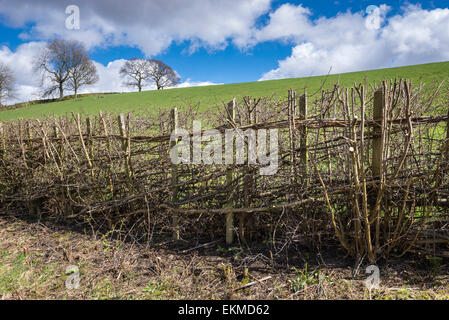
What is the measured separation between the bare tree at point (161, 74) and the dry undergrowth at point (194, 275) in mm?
47741

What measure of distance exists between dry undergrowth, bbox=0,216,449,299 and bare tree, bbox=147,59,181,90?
4774cm

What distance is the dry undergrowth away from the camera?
101 inches

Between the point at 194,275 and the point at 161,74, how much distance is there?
50.4 m

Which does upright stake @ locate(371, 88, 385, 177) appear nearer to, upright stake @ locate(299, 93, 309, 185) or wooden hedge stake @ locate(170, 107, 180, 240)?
upright stake @ locate(299, 93, 309, 185)

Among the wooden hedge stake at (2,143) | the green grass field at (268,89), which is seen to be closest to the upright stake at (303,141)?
the wooden hedge stake at (2,143)

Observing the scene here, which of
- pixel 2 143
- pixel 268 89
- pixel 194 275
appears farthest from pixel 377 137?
pixel 268 89

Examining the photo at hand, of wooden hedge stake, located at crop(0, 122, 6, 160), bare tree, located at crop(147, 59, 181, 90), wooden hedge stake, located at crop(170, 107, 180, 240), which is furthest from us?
bare tree, located at crop(147, 59, 181, 90)

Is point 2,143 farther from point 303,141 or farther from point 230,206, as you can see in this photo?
point 303,141

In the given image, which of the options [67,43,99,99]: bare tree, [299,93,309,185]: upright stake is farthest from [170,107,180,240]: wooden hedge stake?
[67,43,99,99]: bare tree

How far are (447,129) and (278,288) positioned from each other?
2127 millimetres

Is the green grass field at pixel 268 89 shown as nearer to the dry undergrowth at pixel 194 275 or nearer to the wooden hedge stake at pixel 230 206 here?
the wooden hedge stake at pixel 230 206

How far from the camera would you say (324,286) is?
2594mm

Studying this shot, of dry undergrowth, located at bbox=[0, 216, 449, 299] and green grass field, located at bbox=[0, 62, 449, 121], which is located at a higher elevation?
green grass field, located at bbox=[0, 62, 449, 121]
